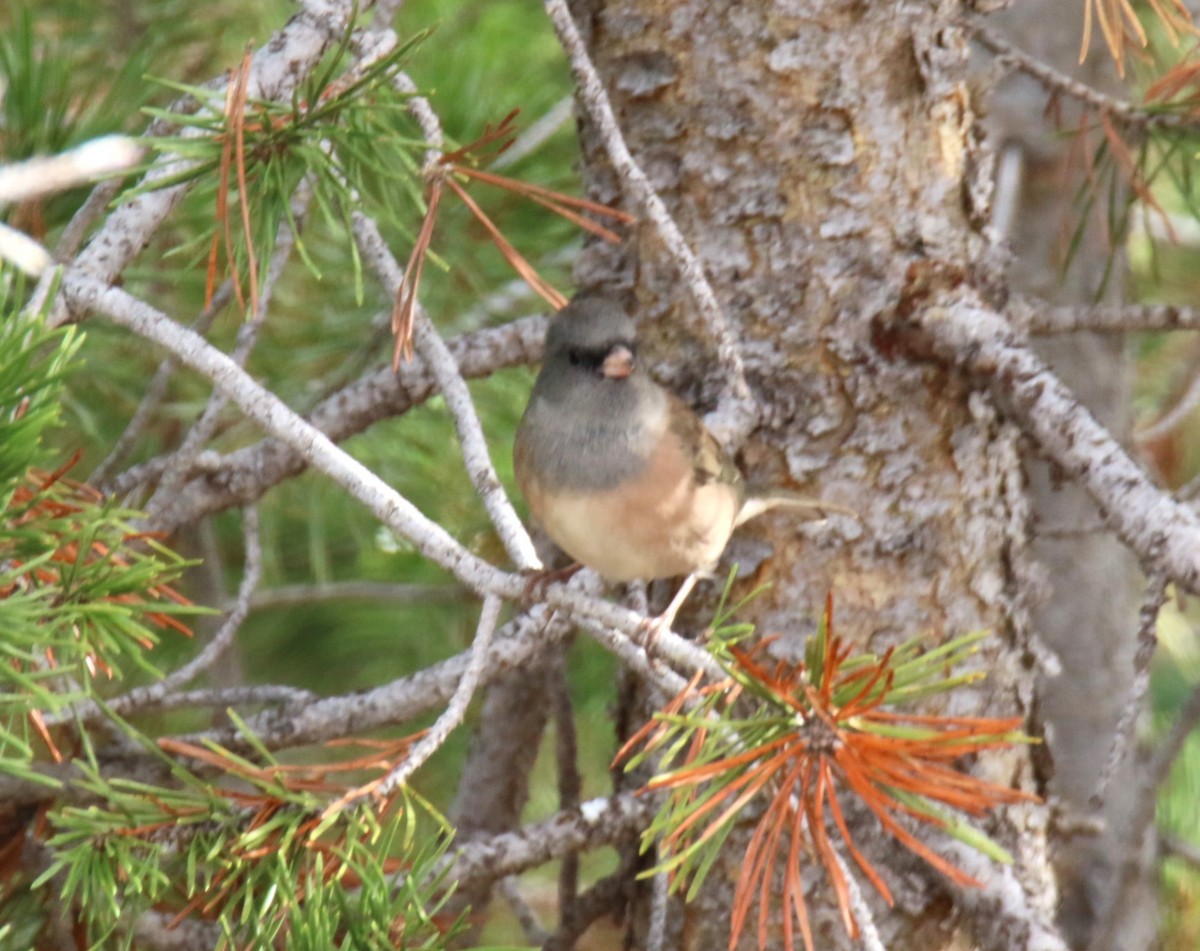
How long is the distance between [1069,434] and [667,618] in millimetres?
469

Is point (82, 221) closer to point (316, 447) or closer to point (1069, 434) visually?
A: point (316, 447)

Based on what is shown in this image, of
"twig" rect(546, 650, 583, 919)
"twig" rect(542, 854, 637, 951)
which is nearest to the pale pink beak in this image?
"twig" rect(546, 650, 583, 919)

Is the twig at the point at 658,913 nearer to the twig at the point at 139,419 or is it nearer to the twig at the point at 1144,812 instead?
the twig at the point at 1144,812

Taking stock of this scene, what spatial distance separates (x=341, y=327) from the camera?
7.73 ft

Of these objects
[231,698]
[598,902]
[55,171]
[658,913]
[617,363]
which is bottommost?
[598,902]

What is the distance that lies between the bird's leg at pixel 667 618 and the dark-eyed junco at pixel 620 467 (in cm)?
2

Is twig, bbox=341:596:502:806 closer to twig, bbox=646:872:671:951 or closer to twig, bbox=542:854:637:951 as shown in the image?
twig, bbox=646:872:671:951

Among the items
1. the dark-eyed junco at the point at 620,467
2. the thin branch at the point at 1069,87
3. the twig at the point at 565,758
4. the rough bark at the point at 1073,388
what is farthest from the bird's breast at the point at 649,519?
the rough bark at the point at 1073,388

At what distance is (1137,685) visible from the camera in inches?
45.6

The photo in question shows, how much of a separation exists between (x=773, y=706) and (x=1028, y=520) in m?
0.70

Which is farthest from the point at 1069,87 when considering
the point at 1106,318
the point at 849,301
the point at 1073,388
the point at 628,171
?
the point at 1073,388

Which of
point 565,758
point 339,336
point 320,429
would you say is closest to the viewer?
point 320,429

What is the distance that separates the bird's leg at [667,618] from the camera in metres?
1.31

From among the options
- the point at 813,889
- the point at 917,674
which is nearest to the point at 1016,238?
the point at 813,889
